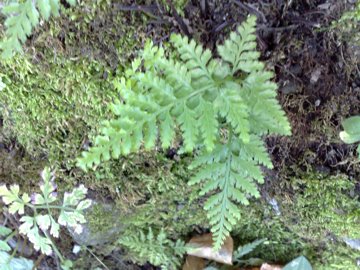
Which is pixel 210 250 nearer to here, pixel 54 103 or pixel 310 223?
pixel 310 223

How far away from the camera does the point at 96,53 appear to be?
2.13 metres

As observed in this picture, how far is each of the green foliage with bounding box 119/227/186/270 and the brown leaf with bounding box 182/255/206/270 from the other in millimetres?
57

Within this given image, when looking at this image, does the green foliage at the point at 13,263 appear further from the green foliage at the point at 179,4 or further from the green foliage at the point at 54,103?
the green foliage at the point at 179,4

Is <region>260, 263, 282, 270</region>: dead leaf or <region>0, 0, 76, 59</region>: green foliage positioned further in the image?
<region>260, 263, 282, 270</region>: dead leaf

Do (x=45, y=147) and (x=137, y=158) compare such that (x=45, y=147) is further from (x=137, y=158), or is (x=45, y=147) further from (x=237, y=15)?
(x=237, y=15)

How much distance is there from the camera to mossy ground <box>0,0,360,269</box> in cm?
208

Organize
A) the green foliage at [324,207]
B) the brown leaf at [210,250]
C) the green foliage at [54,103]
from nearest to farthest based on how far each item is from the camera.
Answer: the green foliage at [54,103] < the green foliage at [324,207] < the brown leaf at [210,250]

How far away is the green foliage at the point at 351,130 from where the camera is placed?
210cm

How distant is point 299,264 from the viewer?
9.33 ft

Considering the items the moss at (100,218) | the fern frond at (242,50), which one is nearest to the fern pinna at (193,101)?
the fern frond at (242,50)

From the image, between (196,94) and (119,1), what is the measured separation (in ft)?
1.96

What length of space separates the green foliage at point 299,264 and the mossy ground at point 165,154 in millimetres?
143

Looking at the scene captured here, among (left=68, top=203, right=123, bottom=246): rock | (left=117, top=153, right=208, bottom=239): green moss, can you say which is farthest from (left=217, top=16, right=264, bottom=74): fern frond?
(left=68, top=203, right=123, bottom=246): rock

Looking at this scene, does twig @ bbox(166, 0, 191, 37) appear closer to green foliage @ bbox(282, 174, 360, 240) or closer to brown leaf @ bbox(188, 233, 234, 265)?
green foliage @ bbox(282, 174, 360, 240)
